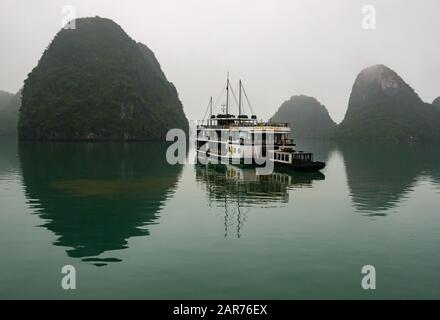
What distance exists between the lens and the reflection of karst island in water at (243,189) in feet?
89.3

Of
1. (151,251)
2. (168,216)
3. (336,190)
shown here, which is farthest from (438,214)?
(151,251)

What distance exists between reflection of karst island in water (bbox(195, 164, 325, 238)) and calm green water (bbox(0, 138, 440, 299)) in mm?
173

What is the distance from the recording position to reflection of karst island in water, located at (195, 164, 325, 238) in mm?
27225

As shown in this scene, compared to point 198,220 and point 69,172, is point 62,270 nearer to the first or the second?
point 198,220

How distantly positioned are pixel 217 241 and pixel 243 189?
18.1m

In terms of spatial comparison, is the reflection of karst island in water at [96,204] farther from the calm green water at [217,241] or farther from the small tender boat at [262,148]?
the small tender boat at [262,148]

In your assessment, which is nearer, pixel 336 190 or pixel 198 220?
pixel 198 220

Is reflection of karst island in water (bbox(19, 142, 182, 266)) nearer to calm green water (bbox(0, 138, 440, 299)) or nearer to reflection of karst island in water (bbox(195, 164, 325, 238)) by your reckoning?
calm green water (bbox(0, 138, 440, 299))

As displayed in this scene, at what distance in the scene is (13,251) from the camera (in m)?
18.6

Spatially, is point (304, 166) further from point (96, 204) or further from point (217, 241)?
point (217, 241)

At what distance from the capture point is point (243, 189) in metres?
38.5

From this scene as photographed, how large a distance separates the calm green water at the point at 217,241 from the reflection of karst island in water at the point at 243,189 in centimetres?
17

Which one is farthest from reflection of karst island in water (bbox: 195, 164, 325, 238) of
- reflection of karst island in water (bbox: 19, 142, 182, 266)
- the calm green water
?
reflection of karst island in water (bbox: 19, 142, 182, 266)
